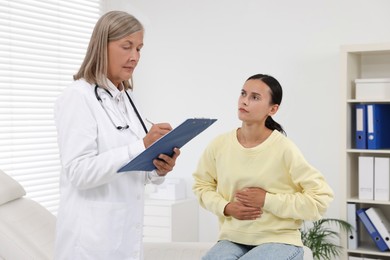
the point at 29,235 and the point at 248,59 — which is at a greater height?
the point at 248,59

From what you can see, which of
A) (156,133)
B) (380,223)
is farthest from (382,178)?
(156,133)

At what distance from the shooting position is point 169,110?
4988 mm

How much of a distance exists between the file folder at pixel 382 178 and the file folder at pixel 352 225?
0.16 metres

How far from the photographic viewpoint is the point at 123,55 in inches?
75.2

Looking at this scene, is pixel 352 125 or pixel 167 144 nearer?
pixel 167 144

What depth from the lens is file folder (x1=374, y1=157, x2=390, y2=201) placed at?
392 centimetres

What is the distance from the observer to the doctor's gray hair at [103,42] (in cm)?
190

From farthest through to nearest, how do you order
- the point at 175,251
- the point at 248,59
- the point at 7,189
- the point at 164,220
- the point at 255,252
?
the point at 248,59 → the point at 164,220 → the point at 175,251 → the point at 7,189 → the point at 255,252

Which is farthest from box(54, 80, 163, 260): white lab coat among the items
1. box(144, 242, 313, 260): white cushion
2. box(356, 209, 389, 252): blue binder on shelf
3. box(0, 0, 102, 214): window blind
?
box(356, 209, 389, 252): blue binder on shelf

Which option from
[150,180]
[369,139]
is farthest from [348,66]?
[150,180]

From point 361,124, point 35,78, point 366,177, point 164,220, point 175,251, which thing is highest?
point 35,78

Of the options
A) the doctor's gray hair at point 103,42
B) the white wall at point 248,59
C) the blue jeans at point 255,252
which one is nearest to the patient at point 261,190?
the blue jeans at point 255,252

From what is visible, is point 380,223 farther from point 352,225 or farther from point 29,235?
point 29,235

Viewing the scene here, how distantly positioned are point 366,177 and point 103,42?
254 cm
